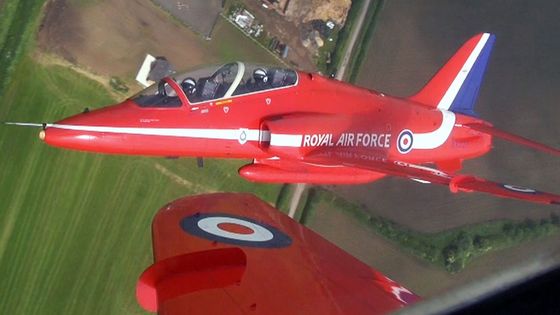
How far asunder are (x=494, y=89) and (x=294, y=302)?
473 inches

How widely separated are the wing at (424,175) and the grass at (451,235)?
2912mm

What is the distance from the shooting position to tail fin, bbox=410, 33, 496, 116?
1552 centimetres

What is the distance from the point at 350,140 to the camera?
13805mm

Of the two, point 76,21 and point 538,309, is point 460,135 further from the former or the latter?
point 538,309

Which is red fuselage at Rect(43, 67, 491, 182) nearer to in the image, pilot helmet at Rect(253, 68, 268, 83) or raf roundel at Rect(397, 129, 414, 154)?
raf roundel at Rect(397, 129, 414, 154)

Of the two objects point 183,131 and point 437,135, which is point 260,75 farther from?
point 437,135

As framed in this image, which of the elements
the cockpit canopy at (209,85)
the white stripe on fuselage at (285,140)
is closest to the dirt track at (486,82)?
the white stripe on fuselage at (285,140)

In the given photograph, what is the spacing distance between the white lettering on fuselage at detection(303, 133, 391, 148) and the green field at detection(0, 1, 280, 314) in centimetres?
341

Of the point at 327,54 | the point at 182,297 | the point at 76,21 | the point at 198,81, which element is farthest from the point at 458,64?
the point at 182,297

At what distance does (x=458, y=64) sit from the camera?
15555 mm

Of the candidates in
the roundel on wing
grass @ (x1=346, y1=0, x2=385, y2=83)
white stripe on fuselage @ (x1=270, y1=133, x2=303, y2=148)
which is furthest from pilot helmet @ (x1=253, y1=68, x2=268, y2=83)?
grass @ (x1=346, y1=0, x2=385, y2=83)

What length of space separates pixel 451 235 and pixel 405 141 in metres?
4.23

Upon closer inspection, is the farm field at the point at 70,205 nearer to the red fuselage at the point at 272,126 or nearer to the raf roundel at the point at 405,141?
the red fuselage at the point at 272,126

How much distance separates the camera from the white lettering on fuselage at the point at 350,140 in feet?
43.1
